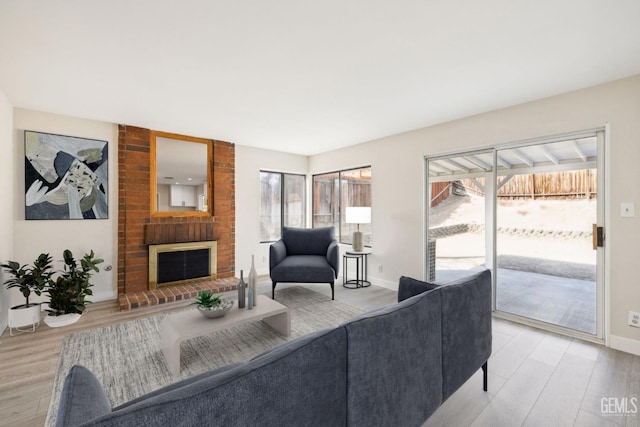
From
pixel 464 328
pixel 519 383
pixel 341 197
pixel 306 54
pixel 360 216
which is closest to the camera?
pixel 464 328

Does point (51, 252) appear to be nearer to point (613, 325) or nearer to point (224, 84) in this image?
point (224, 84)

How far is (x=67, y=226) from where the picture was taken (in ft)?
11.5

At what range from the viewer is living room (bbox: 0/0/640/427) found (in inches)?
97.4

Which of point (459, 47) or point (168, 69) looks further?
point (168, 69)

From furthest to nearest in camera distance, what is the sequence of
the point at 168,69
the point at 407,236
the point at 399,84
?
the point at 407,236 < the point at 399,84 < the point at 168,69

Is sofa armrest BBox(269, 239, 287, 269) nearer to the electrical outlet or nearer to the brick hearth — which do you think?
the brick hearth

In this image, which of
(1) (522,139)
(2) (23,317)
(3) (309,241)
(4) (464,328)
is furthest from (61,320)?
(1) (522,139)

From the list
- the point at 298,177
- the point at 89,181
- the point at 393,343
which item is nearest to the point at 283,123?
the point at 298,177

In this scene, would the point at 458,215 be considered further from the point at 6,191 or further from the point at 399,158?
the point at 6,191

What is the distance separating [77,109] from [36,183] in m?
1.01

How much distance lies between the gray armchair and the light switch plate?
2953 millimetres

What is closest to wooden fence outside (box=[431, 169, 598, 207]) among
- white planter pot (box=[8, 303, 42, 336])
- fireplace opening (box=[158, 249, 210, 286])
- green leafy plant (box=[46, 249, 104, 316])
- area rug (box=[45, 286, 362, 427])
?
area rug (box=[45, 286, 362, 427])

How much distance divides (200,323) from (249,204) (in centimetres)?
303

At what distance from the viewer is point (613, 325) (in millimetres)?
2521
